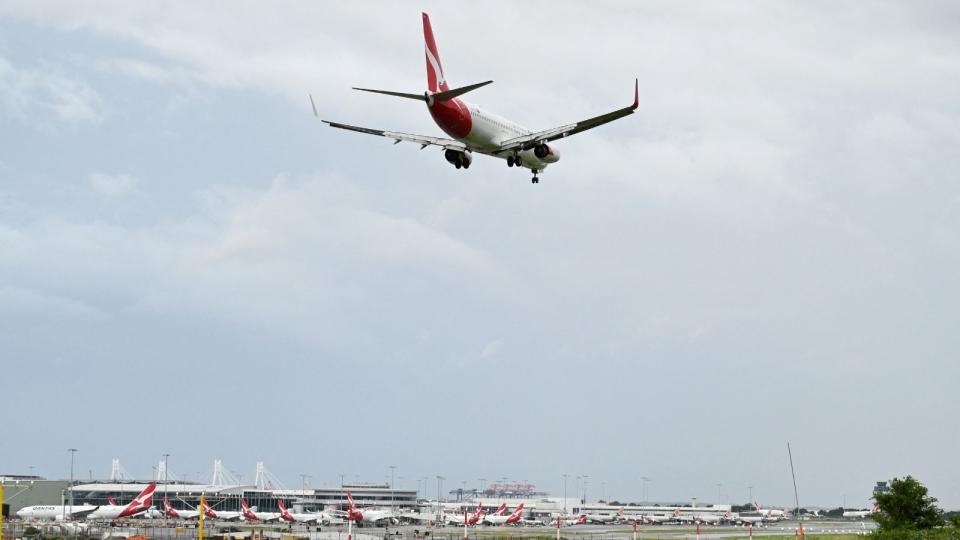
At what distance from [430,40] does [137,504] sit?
117 meters

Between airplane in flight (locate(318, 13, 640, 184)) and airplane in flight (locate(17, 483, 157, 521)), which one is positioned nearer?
airplane in flight (locate(318, 13, 640, 184))

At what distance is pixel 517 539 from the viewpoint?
421 feet

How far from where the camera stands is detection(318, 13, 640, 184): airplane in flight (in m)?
74.0

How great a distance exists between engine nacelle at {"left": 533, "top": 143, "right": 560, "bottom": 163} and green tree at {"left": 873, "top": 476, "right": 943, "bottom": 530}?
3830cm

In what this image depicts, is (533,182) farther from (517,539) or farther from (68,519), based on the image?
(68,519)

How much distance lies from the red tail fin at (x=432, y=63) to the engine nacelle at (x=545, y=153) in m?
9.18

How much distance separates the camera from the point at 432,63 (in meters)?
82.1

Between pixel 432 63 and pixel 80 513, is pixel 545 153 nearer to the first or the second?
pixel 432 63

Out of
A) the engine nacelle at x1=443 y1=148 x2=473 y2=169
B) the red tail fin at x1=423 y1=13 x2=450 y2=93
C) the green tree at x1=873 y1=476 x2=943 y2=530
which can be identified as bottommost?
the green tree at x1=873 y1=476 x2=943 y2=530

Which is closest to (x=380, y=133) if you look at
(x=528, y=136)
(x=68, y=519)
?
(x=528, y=136)

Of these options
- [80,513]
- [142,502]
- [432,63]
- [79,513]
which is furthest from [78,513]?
[432,63]

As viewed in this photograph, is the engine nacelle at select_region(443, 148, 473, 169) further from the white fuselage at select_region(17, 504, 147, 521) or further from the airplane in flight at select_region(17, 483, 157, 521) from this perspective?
the white fuselage at select_region(17, 504, 147, 521)

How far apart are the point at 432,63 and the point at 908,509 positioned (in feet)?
168

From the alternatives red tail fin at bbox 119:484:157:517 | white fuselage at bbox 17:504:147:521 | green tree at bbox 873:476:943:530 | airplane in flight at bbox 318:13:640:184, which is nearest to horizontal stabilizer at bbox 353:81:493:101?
airplane in flight at bbox 318:13:640:184
